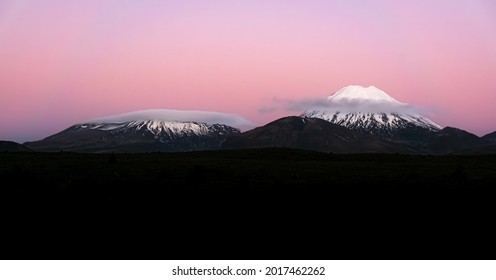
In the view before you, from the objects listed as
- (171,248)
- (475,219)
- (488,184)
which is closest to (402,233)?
(475,219)

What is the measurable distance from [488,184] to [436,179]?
4778 mm

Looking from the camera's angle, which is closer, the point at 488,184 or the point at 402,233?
the point at 402,233

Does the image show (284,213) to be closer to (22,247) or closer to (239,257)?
(239,257)

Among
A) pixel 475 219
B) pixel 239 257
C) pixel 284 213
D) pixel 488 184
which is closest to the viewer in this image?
pixel 239 257

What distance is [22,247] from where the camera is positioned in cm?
2019

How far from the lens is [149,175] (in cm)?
4269

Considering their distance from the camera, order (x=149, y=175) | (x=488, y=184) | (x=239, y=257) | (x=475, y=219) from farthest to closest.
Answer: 1. (x=149, y=175)
2. (x=488, y=184)
3. (x=475, y=219)
4. (x=239, y=257)

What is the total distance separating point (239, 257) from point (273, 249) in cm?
169

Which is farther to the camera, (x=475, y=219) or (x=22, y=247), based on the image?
(x=475, y=219)

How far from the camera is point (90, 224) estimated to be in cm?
2392
